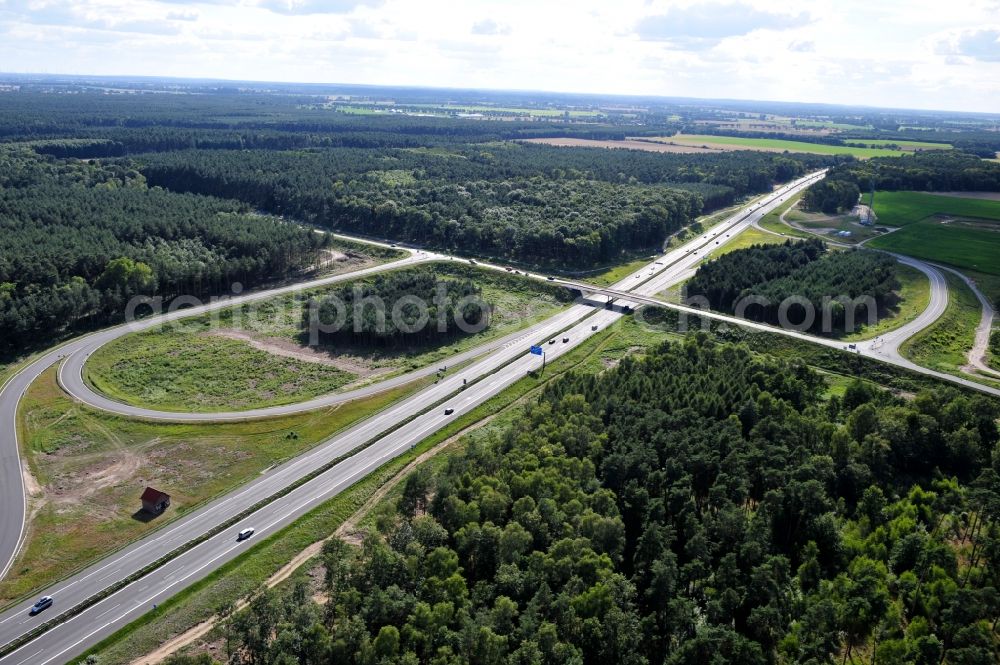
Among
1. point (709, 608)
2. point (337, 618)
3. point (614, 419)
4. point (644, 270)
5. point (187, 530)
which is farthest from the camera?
point (644, 270)

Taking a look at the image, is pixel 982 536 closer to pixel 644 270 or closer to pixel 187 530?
pixel 187 530

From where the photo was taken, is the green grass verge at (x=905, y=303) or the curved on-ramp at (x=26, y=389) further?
the green grass verge at (x=905, y=303)

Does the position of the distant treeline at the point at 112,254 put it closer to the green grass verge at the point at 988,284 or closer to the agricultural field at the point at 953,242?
the green grass verge at the point at 988,284

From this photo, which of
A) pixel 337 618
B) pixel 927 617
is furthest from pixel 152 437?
pixel 927 617

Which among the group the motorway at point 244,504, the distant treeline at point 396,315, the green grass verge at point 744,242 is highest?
the green grass verge at point 744,242

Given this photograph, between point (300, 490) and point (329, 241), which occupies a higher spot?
point (329, 241)

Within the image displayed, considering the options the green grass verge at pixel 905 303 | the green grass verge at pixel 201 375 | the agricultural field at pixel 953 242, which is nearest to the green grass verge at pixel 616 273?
the green grass verge at pixel 905 303

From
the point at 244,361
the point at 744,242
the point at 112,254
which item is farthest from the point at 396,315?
the point at 744,242

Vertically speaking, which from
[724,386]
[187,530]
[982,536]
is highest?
[724,386]

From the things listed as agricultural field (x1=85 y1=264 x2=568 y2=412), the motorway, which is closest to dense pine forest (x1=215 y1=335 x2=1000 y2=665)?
the motorway
